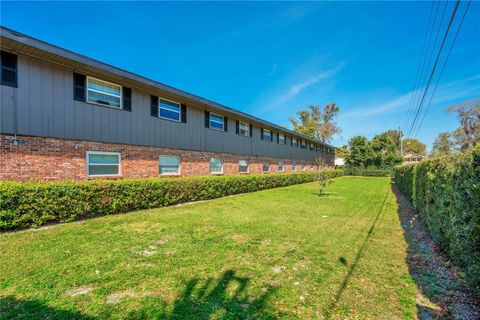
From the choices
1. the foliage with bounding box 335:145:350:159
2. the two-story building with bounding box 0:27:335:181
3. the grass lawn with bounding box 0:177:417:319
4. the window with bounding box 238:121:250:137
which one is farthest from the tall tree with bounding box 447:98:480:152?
the grass lawn with bounding box 0:177:417:319

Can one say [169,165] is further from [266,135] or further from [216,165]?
[266,135]

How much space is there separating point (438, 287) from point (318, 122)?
161 feet

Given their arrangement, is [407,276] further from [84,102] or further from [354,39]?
[354,39]

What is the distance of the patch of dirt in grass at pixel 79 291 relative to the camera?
2.88 m

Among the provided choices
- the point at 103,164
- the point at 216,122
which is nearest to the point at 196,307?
the point at 103,164

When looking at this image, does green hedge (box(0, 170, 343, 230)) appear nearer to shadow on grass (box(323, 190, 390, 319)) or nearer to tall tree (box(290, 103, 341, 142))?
shadow on grass (box(323, 190, 390, 319))

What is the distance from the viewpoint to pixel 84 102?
26.5 feet

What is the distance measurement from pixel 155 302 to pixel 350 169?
4353cm

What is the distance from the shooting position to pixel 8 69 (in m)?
6.59

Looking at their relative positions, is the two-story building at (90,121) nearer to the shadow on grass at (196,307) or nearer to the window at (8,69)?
the window at (8,69)

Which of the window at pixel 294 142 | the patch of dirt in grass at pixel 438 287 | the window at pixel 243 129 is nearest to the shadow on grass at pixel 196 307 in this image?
the patch of dirt in grass at pixel 438 287

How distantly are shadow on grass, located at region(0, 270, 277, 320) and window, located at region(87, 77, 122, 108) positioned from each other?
7.38 metres

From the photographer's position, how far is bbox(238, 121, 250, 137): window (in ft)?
53.3

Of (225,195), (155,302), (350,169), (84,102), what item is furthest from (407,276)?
(350,169)
